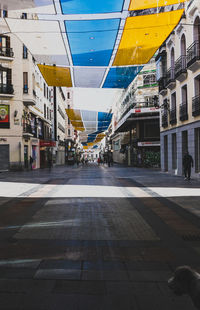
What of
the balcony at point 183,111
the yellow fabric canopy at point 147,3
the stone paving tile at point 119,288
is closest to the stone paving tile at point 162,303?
the stone paving tile at point 119,288

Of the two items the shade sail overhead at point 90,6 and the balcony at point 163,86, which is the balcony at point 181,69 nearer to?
the balcony at point 163,86

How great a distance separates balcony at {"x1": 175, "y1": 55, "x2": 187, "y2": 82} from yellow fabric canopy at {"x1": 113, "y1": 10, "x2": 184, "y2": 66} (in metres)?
10.0

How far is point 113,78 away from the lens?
14477mm

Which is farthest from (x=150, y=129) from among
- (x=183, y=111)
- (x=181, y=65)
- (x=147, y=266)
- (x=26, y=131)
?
(x=147, y=266)

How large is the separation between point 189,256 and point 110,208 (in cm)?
434

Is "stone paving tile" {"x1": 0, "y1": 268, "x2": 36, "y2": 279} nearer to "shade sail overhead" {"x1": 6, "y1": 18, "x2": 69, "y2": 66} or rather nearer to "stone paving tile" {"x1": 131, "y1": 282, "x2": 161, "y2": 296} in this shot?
"stone paving tile" {"x1": 131, "y1": 282, "x2": 161, "y2": 296}

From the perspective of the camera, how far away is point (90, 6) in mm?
7480

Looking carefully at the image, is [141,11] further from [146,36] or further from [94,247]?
[94,247]

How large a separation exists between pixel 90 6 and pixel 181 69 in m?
15.3

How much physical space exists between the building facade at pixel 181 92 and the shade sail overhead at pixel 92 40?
27.5ft

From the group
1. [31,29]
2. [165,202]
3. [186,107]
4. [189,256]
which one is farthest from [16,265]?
[186,107]

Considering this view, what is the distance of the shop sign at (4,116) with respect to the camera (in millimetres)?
31828

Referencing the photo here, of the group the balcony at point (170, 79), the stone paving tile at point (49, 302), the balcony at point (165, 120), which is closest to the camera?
the stone paving tile at point (49, 302)

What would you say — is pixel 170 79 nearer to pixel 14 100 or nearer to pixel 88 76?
pixel 88 76
